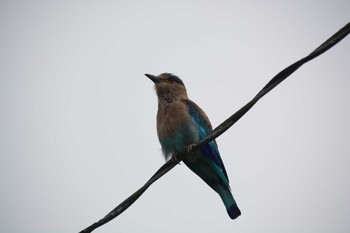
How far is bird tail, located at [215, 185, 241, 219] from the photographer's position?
4.97 m

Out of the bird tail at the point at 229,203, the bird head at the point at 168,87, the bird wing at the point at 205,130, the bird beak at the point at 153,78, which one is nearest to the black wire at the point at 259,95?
the bird wing at the point at 205,130

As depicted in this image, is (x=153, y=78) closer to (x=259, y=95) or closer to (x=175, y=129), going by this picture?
(x=175, y=129)

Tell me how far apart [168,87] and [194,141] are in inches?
44.8

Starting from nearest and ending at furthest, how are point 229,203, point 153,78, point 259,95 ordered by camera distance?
point 259,95, point 229,203, point 153,78

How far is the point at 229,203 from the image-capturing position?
5020 millimetres

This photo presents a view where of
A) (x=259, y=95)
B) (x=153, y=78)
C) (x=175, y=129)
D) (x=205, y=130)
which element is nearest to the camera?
(x=259, y=95)

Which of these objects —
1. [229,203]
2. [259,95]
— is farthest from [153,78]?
[259,95]

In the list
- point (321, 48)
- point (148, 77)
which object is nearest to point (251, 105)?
point (321, 48)

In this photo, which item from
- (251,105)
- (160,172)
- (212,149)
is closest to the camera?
(251,105)

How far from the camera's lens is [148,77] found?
19.7ft

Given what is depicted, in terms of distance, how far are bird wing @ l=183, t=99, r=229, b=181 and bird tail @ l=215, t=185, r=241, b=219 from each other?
18cm

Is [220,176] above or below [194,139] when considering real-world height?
below

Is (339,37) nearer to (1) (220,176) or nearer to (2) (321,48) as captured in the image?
(2) (321,48)

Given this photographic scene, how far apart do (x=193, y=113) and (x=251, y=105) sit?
8.29ft
